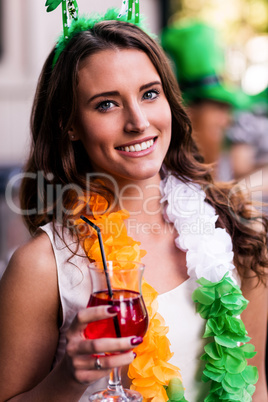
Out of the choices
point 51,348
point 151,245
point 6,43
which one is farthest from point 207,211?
point 6,43

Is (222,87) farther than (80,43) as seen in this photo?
Yes

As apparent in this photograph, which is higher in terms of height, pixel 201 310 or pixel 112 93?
pixel 112 93

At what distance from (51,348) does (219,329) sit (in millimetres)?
504

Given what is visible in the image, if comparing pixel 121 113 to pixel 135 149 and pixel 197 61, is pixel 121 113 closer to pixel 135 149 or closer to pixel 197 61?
pixel 135 149

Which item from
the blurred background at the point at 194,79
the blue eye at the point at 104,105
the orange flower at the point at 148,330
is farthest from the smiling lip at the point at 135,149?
the blurred background at the point at 194,79

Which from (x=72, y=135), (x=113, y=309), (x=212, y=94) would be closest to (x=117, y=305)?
(x=113, y=309)

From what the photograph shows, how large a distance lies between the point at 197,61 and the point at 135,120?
6.51 feet

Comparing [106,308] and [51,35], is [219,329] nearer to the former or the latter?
[106,308]

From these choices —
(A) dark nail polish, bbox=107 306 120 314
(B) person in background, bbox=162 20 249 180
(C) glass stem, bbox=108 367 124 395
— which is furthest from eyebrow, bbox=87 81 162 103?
(B) person in background, bbox=162 20 249 180

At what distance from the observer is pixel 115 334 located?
1.26 m

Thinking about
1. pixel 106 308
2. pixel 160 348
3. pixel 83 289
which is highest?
pixel 106 308

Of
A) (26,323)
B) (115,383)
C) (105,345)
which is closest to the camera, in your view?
(105,345)

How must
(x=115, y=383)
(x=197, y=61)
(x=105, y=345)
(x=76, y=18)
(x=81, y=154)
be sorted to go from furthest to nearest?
(x=197, y=61), (x=81, y=154), (x=76, y=18), (x=115, y=383), (x=105, y=345)

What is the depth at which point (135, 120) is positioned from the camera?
5.18 feet
